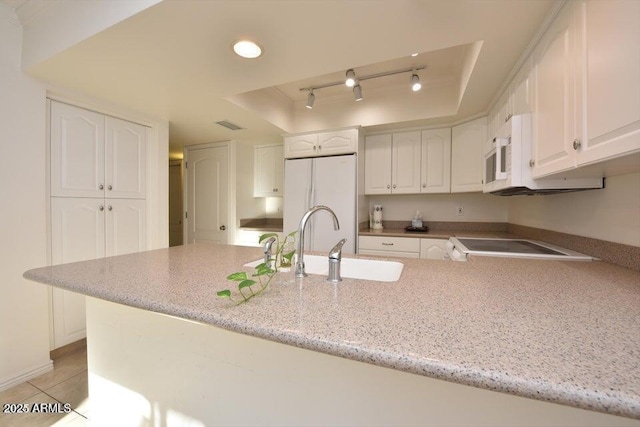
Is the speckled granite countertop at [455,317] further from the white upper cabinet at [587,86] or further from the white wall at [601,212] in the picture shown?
the white upper cabinet at [587,86]

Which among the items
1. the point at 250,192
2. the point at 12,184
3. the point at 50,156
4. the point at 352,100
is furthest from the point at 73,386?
the point at 352,100

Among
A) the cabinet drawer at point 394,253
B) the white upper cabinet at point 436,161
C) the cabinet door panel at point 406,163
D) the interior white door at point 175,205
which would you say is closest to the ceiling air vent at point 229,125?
the cabinet door panel at point 406,163

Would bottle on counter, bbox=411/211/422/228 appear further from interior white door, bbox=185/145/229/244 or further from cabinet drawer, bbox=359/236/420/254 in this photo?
interior white door, bbox=185/145/229/244

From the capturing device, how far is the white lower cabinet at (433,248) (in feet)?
8.31

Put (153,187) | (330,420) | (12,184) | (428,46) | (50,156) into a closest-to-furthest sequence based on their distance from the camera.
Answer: (330,420), (428,46), (12,184), (50,156), (153,187)

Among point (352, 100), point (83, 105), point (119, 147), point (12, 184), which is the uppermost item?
point (352, 100)

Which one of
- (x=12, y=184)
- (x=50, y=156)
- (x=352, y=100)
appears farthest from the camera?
(x=352, y=100)

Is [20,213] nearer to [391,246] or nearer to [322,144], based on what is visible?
[322,144]

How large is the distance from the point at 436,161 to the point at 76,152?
3375 millimetres

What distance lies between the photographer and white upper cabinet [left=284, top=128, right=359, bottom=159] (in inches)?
114

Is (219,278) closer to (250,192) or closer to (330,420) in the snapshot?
(330,420)

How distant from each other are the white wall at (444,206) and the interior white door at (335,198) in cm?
71

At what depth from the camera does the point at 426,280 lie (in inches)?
36.1

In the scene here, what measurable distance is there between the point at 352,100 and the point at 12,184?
3.00 metres
